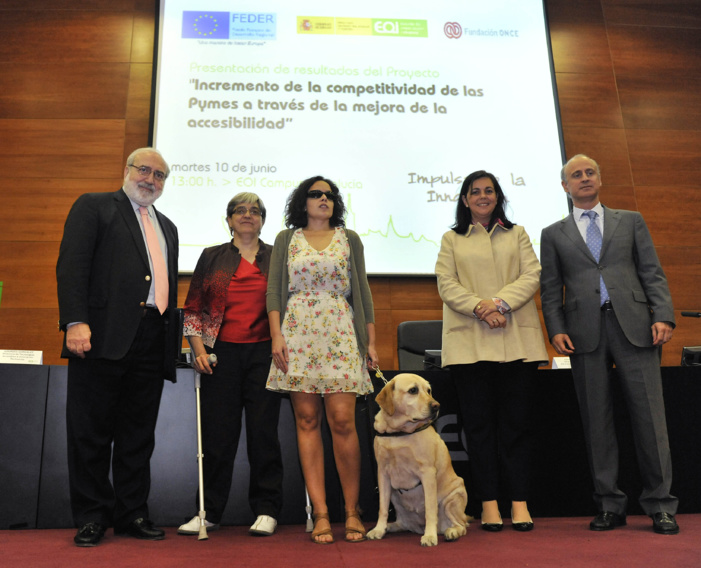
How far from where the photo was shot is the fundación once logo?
5.30m

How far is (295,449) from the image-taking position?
9.93 ft

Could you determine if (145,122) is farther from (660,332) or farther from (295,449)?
(660,332)

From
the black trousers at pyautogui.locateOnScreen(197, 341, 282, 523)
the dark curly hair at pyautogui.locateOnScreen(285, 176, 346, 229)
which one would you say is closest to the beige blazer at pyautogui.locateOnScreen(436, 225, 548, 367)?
the dark curly hair at pyautogui.locateOnScreen(285, 176, 346, 229)

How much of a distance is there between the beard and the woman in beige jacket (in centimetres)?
137

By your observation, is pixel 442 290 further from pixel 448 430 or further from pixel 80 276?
pixel 80 276

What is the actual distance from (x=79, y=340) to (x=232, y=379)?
2.24 ft

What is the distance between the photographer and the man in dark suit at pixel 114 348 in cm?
236

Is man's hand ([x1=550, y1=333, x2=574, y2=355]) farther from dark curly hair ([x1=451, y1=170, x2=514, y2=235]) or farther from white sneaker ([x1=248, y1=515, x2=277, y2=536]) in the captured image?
white sneaker ([x1=248, y1=515, x2=277, y2=536])

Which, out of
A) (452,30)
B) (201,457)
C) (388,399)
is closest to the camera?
(388,399)

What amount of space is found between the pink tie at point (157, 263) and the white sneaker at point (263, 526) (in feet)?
3.21

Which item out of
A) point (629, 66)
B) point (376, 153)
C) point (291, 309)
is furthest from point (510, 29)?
point (291, 309)

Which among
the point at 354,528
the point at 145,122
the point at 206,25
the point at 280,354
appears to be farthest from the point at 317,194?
the point at 206,25

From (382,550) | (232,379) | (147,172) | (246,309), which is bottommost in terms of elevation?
(382,550)

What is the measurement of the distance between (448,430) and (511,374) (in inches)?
21.7
